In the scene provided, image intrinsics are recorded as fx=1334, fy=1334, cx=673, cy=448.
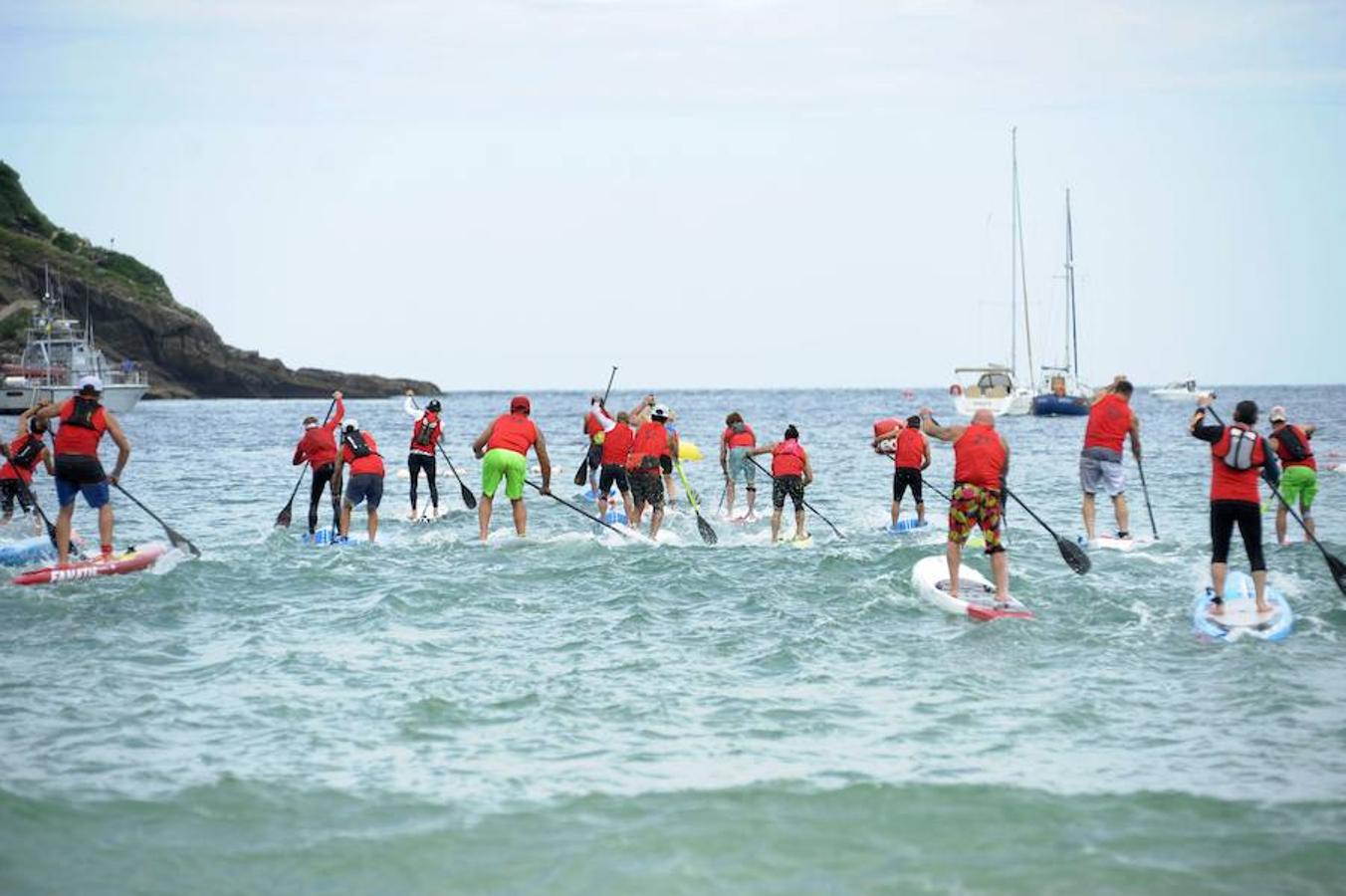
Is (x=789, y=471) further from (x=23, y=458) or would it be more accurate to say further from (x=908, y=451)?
(x=23, y=458)

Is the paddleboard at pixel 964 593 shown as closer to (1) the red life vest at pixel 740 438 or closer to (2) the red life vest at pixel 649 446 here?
(2) the red life vest at pixel 649 446

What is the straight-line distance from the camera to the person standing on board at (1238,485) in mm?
11242

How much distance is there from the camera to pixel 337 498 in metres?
18.2

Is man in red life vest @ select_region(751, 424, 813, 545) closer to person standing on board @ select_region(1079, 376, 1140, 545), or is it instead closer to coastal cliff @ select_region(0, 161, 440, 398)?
person standing on board @ select_region(1079, 376, 1140, 545)

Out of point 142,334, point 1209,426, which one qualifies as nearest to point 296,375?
point 142,334

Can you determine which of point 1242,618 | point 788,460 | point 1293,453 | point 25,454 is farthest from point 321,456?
point 1293,453

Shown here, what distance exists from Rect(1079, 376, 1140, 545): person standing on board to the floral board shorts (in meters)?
4.47

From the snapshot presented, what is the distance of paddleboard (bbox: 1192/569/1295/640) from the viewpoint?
1139 centimetres

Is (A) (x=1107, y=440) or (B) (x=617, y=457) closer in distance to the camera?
(A) (x=1107, y=440)

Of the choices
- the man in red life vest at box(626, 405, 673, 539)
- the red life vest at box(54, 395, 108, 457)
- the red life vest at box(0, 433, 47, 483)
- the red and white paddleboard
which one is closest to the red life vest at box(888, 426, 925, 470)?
the man in red life vest at box(626, 405, 673, 539)

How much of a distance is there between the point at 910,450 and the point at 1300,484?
5.10m

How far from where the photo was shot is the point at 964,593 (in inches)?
512

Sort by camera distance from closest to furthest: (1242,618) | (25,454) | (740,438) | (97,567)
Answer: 1. (1242,618)
2. (97,567)
3. (25,454)
4. (740,438)

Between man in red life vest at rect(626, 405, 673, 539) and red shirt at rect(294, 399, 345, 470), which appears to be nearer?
red shirt at rect(294, 399, 345, 470)
